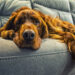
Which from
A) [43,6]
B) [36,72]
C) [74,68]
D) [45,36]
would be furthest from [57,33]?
[43,6]

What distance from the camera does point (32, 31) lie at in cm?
105

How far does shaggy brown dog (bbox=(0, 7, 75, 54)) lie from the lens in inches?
40.9

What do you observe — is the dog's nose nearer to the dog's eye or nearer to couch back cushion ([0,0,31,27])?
the dog's eye

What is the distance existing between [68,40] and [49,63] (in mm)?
272

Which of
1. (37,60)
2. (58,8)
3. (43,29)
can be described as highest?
(58,8)

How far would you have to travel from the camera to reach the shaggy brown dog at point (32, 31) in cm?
104

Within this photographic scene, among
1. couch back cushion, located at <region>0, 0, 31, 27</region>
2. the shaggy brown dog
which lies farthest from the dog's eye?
couch back cushion, located at <region>0, 0, 31, 27</region>

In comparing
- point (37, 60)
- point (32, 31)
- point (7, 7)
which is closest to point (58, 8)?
point (7, 7)

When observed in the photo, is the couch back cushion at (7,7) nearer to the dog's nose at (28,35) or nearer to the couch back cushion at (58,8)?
the couch back cushion at (58,8)

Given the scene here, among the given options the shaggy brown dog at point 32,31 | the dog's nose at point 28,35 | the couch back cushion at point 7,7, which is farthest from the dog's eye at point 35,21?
the couch back cushion at point 7,7

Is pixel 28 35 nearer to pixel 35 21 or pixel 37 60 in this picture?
pixel 37 60

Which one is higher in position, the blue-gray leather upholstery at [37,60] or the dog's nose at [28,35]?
the dog's nose at [28,35]

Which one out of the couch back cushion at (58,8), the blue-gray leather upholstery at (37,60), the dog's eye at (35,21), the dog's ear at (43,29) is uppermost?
the couch back cushion at (58,8)

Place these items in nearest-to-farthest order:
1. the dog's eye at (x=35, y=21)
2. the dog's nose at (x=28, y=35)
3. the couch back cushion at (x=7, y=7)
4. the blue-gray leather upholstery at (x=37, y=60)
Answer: the blue-gray leather upholstery at (x=37, y=60) < the dog's nose at (x=28, y=35) < the dog's eye at (x=35, y=21) < the couch back cushion at (x=7, y=7)
